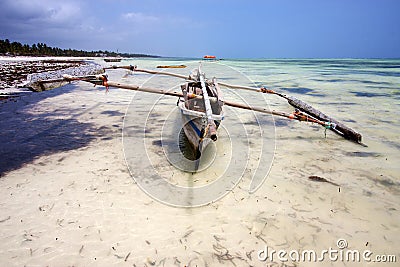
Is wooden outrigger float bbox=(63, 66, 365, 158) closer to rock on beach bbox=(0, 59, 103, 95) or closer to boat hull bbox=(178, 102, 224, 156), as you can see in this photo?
boat hull bbox=(178, 102, 224, 156)

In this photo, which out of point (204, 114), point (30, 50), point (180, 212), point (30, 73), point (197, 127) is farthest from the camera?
point (30, 50)

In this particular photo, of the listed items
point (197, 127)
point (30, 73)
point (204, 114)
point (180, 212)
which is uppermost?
point (30, 73)

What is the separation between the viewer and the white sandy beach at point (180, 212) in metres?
3.23

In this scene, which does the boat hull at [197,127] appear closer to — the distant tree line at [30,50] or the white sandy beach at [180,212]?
the white sandy beach at [180,212]

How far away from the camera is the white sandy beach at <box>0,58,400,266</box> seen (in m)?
3.23

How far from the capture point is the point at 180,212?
4102 mm

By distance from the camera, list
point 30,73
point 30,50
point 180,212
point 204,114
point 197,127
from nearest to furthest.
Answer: point 180,212
point 204,114
point 197,127
point 30,73
point 30,50

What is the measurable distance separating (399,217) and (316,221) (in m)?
1.56

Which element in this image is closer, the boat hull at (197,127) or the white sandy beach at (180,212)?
the white sandy beach at (180,212)

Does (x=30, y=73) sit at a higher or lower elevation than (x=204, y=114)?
higher

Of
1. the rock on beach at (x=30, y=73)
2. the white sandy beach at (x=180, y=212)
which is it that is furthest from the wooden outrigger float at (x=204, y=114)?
the rock on beach at (x=30, y=73)

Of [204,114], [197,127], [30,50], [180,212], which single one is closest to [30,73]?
[197,127]

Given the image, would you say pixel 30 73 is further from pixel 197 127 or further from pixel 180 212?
pixel 180 212

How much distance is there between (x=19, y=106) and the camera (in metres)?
11.1
